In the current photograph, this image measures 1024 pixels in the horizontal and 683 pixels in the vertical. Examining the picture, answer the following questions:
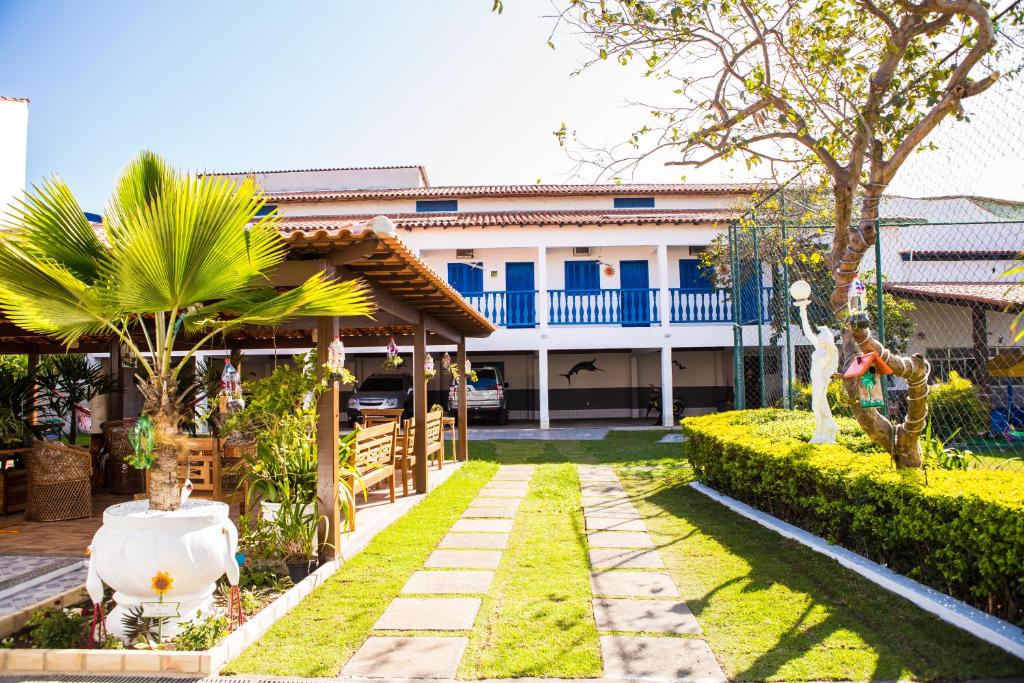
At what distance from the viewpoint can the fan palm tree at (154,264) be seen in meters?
3.66

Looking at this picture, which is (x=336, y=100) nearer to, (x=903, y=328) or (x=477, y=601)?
(x=477, y=601)

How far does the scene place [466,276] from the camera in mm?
19438

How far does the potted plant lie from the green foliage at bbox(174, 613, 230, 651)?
119 mm

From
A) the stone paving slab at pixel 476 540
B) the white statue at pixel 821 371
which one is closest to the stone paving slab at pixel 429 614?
the stone paving slab at pixel 476 540

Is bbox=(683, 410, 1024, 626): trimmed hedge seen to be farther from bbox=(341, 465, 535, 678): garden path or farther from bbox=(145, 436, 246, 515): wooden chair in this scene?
bbox=(145, 436, 246, 515): wooden chair

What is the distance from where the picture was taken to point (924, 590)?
4.20 meters

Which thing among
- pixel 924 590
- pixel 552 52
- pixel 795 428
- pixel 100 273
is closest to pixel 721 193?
pixel 795 428

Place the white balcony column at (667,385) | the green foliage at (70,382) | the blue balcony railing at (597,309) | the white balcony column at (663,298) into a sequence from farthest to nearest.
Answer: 1. the blue balcony railing at (597,309)
2. the white balcony column at (663,298)
3. the white balcony column at (667,385)
4. the green foliage at (70,382)

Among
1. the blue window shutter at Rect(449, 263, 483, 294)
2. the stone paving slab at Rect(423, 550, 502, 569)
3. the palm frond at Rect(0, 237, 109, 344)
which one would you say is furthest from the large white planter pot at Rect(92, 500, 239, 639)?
the blue window shutter at Rect(449, 263, 483, 294)

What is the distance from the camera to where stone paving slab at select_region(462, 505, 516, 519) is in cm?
730

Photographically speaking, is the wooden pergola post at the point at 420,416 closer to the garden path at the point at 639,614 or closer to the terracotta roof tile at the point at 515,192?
the garden path at the point at 639,614

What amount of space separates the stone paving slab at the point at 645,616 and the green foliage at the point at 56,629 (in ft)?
9.38

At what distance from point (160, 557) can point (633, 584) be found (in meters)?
2.95

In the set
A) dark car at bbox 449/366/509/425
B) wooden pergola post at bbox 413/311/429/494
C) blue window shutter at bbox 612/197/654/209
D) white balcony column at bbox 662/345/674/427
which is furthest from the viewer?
blue window shutter at bbox 612/197/654/209
